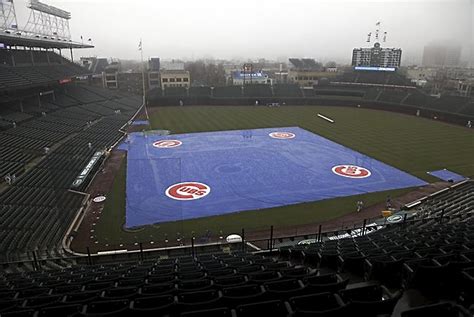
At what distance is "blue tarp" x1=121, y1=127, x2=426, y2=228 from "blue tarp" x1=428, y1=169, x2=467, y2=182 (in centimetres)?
257

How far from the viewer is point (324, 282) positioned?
681cm

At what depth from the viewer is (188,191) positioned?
2727 cm

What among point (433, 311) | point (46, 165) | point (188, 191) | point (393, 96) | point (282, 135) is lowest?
point (188, 191)

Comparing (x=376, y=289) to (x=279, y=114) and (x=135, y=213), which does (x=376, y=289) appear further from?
(x=279, y=114)

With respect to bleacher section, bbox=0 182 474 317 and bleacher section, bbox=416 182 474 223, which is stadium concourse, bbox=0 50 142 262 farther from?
bleacher section, bbox=416 182 474 223

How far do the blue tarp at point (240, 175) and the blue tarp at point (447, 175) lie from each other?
8.42 feet

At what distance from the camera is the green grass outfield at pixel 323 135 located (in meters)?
Answer: 21.8

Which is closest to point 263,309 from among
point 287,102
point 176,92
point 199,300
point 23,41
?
point 199,300

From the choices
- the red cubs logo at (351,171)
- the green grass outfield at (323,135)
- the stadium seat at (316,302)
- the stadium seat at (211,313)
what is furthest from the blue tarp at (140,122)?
the stadium seat at (316,302)

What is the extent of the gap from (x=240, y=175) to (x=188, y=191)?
585 centimetres

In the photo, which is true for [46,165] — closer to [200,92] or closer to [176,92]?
[176,92]

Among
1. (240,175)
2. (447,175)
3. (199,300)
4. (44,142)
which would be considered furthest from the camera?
(44,142)

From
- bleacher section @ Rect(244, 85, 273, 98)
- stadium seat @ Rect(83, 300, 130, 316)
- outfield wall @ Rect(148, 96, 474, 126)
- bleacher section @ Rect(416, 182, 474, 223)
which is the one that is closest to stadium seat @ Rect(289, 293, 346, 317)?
stadium seat @ Rect(83, 300, 130, 316)

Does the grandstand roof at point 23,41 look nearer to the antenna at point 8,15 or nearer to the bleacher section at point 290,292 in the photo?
the antenna at point 8,15
